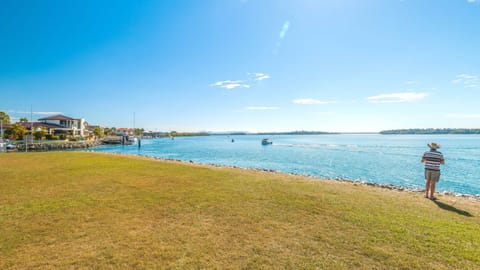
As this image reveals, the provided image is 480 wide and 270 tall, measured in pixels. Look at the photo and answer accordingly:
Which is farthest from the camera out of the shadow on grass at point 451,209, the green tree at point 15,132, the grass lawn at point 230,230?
the green tree at point 15,132

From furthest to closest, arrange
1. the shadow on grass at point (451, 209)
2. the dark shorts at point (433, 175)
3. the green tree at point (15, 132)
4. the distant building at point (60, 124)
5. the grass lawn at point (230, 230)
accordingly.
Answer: the distant building at point (60, 124) → the green tree at point (15, 132) → the dark shorts at point (433, 175) → the shadow on grass at point (451, 209) → the grass lawn at point (230, 230)

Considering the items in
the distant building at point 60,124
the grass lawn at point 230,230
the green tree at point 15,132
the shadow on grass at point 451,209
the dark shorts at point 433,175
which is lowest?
the shadow on grass at point 451,209

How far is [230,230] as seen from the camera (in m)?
4.70

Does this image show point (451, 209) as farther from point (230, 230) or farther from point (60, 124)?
point (60, 124)

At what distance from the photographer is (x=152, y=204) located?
21.1ft

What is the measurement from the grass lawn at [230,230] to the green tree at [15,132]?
59964 mm

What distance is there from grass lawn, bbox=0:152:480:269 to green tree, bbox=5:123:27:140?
5996 centimetres

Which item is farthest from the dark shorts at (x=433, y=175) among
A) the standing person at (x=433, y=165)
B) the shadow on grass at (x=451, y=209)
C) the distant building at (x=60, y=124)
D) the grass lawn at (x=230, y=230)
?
the distant building at (x=60, y=124)

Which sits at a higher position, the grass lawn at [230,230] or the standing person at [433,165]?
the standing person at [433,165]

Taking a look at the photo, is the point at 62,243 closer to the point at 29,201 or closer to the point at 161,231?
the point at 161,231

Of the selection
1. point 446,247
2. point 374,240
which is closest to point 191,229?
point 374,240

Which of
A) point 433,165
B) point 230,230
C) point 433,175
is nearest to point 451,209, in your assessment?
point 433,175

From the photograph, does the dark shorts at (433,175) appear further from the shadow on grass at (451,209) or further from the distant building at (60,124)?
the distant building at (60,124)

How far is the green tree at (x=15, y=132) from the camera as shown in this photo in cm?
5094
